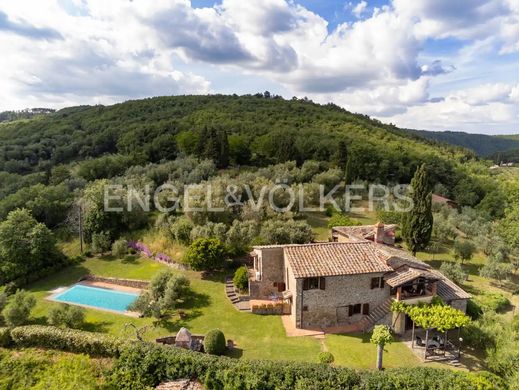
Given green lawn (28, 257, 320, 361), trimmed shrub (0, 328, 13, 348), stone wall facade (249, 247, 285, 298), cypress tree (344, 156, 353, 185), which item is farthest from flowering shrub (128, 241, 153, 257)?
cypress tree (344, 156, 353, 185)

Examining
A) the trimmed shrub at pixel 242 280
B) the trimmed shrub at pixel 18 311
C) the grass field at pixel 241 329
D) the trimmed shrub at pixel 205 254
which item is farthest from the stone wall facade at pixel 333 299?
the trimmed shrub at pixel 18 311

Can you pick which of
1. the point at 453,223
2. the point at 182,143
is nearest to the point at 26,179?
the point at 182,143

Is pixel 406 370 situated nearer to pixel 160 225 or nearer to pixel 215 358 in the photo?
pixel 215 358

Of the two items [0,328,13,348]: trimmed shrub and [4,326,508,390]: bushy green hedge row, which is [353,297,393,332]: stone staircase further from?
[0,328,13,348]: trimmed shrub

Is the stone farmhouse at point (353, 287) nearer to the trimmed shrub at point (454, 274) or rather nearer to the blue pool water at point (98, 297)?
the trimmed shrub at point (454, 274)

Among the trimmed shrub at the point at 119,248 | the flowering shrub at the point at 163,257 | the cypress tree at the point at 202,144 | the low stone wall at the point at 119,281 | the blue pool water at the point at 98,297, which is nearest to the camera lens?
the blue pool water at the point at 98,297
